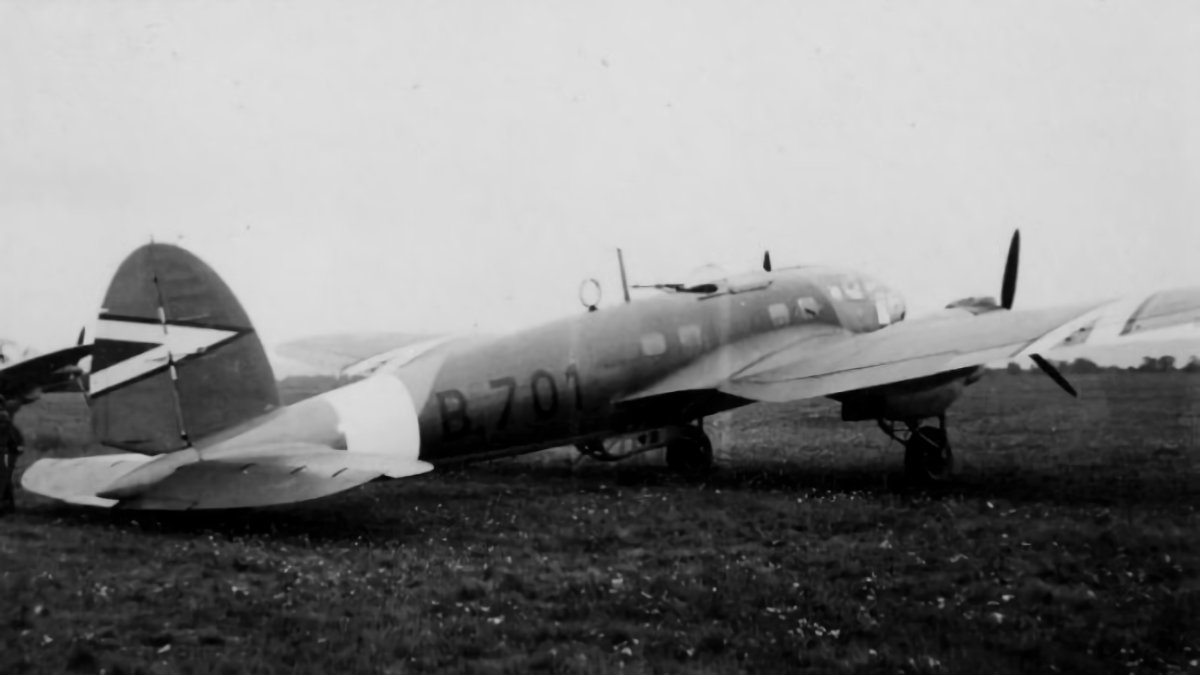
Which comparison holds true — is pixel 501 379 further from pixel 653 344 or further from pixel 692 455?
pixel 692 455

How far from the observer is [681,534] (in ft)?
28.1

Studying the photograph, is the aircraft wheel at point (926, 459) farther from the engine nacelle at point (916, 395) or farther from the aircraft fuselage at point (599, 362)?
the aircraft fuselage at point (599, 362)

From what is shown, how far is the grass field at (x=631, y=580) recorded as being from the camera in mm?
5402

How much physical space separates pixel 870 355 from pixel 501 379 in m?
4.12

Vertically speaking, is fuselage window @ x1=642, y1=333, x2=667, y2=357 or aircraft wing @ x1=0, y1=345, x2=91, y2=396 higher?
aircraft wing @ x1=0, y1=345, x2=91, y2=396

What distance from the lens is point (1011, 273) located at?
12.4m

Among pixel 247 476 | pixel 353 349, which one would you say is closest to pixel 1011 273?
pixel 353 349

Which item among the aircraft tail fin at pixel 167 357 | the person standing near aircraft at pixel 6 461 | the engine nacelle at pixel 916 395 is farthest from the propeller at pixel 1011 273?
the person standing near aircraft at pixel 6 461

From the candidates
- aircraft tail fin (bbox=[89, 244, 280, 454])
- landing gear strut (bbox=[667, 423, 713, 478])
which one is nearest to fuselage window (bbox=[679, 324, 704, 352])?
landing gear strut (bbox=[667, 423, 713, 478])

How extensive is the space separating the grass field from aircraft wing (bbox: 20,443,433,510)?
35cm

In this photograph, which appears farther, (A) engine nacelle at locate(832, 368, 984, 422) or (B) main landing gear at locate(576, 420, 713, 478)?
(B) main landing gear at locate(576, 420, 713, 478)

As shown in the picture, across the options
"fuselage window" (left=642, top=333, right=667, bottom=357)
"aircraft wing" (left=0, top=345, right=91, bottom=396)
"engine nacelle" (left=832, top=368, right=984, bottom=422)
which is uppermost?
"aircraft wing" (left=0, top=345, right=91, bottom=396)

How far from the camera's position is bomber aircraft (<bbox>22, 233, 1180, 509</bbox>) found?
766 centimetres

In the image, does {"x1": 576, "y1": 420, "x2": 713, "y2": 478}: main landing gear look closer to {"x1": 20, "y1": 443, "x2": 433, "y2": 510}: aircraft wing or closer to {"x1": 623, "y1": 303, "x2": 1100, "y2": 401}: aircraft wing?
{"x1": 623, "y1": 303, "x2": 1100, "y2": 401}: aircraft wing
